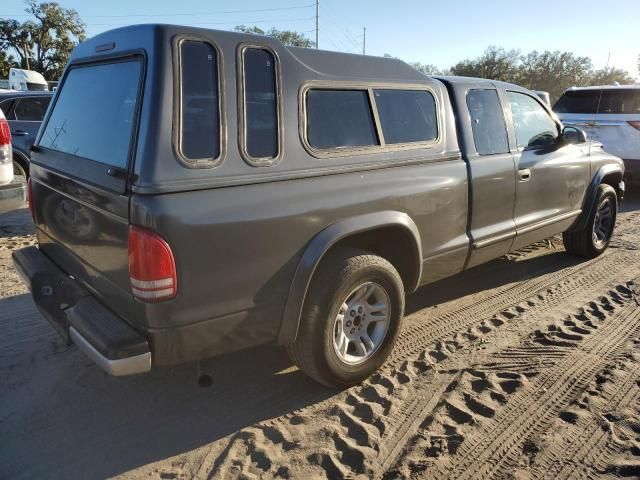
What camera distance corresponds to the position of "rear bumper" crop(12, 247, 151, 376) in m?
2.26

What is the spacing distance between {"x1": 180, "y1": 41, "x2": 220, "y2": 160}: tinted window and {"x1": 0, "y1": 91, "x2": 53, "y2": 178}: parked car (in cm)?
631

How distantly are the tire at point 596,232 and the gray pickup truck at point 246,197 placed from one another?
195cm

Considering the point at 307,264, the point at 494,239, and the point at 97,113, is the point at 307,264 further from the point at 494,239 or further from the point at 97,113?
the point at 494,239

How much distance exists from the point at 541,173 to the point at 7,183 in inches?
199

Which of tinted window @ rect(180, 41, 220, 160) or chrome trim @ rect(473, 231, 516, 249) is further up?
tinted window @ rect(180, 41, 220, 160)

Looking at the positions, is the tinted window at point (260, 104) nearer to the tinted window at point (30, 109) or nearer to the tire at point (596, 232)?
the tire at point (596, 232)

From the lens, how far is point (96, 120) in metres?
2.79

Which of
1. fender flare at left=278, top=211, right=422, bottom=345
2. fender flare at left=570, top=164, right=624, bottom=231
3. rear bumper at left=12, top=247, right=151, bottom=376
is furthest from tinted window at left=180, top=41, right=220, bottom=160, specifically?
fender flare at left=570, top=164, right=624, bottom=231

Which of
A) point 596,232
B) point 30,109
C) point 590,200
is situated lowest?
point 596,232

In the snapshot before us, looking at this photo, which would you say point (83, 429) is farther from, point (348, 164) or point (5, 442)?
point (348, 164)

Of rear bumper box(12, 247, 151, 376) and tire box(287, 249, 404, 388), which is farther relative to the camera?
tire box(287, 249, 404, 388)

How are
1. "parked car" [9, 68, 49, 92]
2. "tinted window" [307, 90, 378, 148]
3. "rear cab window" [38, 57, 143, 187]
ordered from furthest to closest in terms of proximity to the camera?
"parked car" [9, 68, 49, 92], "tinted window" [307, 90, 378, 148], "rear cab window" [38, 57, 143, 187]

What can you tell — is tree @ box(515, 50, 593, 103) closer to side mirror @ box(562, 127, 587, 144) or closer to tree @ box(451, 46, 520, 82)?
tree @ box(451, 46, 520, 82)

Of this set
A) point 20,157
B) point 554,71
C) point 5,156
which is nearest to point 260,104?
point 5,156
